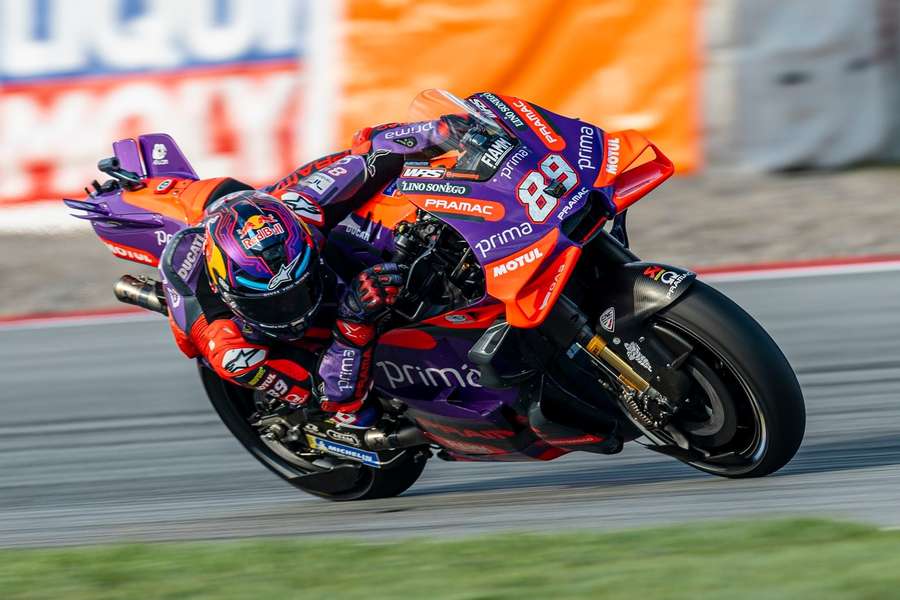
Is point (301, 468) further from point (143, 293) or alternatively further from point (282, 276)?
point (282, 276)

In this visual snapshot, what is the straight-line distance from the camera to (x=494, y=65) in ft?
32.2

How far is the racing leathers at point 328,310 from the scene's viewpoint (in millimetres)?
4680

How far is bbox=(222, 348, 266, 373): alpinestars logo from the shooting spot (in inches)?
188

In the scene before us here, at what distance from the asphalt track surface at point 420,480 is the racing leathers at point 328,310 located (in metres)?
0.60

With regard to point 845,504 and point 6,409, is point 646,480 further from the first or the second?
point 6,409

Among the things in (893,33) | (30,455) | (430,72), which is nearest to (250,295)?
(30,455)

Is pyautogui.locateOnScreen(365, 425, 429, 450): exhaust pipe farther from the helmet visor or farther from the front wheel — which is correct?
the front wheel

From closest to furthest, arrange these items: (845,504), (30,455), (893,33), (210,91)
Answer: (845,504)
(30,455)
(893,33)
(210,91)

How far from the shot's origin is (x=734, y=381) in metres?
4.22

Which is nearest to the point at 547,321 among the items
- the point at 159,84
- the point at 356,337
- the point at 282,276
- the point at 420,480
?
the point at 356,337

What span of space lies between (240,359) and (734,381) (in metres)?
1.77

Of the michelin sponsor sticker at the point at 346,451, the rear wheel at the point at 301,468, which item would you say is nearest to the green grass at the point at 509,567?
the michelin sponsor sticker at the point at 346,451

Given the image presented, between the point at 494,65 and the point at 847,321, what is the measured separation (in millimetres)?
3878

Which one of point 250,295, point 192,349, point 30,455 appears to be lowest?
point 30,455
